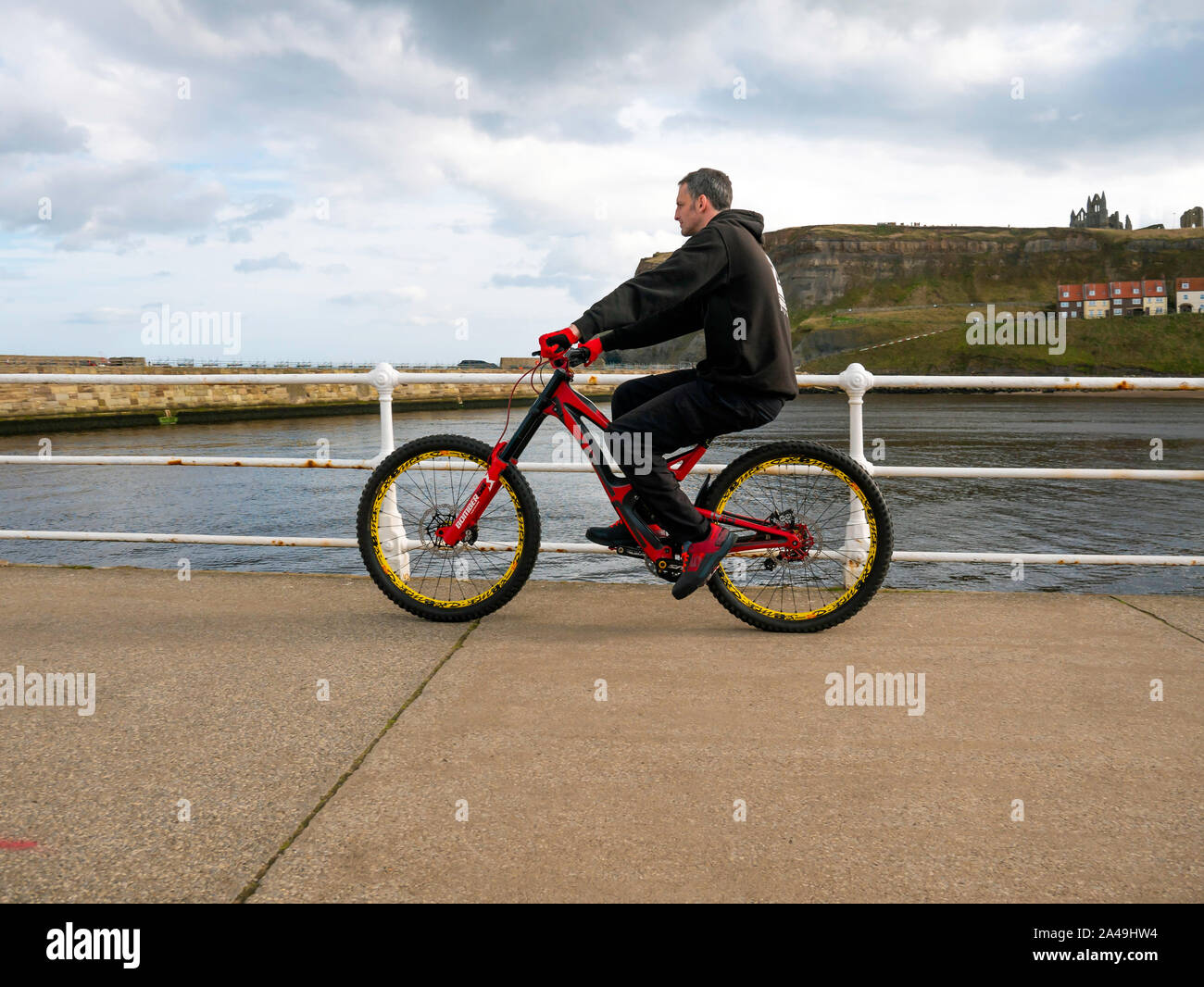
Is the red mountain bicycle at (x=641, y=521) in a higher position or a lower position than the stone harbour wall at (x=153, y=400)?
lower

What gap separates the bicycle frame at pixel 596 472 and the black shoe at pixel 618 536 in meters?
0.05

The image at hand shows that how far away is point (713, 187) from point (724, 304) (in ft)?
2.06

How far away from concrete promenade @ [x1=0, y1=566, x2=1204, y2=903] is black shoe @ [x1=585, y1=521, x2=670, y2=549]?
44cm

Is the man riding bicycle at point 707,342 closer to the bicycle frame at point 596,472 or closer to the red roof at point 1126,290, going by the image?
the bicycle frame at point 596,472

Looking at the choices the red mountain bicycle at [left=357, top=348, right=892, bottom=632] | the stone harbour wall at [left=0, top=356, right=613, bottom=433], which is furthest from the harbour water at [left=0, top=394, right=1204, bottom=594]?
the stone harbour wall at [left=0, top=356, right=613, bottom=433]

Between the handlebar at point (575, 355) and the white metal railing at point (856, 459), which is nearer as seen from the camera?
the handlebar at point (575, 355)

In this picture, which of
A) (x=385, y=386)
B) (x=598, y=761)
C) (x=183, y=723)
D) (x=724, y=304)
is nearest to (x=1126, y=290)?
(x=385, y=386)

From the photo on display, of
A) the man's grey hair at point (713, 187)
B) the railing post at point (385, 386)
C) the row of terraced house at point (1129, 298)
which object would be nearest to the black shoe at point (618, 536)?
the man's grey hair at point (713, 187)

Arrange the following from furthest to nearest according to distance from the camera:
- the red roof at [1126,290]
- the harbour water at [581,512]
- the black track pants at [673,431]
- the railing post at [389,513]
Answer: the red roof at [1126,290], the harbour water at [581,512], the railing post at [389,513], the black track pants at [673,431]

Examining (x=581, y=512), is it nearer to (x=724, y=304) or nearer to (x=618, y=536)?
(x=618, y=536)

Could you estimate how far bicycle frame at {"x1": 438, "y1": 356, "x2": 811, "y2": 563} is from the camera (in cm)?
437

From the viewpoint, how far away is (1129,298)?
584 ft

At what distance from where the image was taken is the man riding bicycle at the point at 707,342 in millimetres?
3988

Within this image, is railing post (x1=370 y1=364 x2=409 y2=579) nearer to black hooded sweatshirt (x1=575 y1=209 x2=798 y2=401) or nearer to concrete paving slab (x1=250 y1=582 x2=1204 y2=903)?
concrete paving slab (x1=250 y1=582 x2=1204 y2=903)
